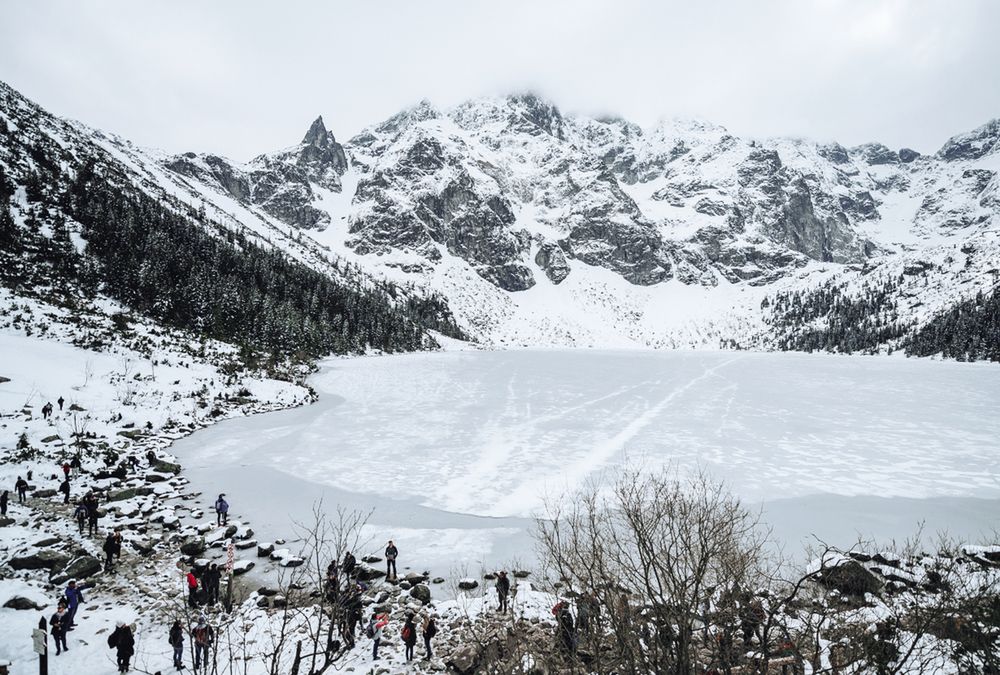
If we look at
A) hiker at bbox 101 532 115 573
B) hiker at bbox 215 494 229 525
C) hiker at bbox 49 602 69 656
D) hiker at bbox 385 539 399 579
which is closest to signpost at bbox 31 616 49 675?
hiker at bbox 49 602 69 656

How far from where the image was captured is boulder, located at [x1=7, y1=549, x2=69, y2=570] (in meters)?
14.5

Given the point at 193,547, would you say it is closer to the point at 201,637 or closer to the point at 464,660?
the point at 201,637

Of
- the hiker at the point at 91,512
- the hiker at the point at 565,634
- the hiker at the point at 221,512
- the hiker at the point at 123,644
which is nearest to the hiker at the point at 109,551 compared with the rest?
the hiker at the point at 91,512

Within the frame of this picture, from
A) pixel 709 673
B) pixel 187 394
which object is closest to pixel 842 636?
pixel 709 673

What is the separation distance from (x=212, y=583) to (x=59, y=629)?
317cm

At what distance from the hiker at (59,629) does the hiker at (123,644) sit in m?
1.61

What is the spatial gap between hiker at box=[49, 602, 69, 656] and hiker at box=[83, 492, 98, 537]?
6.42 metres

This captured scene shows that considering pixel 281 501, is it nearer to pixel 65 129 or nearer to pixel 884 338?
pixel 65 129

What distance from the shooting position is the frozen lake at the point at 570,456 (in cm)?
1898

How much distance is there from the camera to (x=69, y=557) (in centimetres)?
1506

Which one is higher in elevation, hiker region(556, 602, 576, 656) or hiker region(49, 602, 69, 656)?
hiker region(556, 602, 576, 656)

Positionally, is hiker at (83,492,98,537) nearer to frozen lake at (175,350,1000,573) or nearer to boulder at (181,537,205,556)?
boulder at (181,537,205,556)

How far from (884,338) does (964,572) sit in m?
183

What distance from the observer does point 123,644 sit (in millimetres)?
10555
